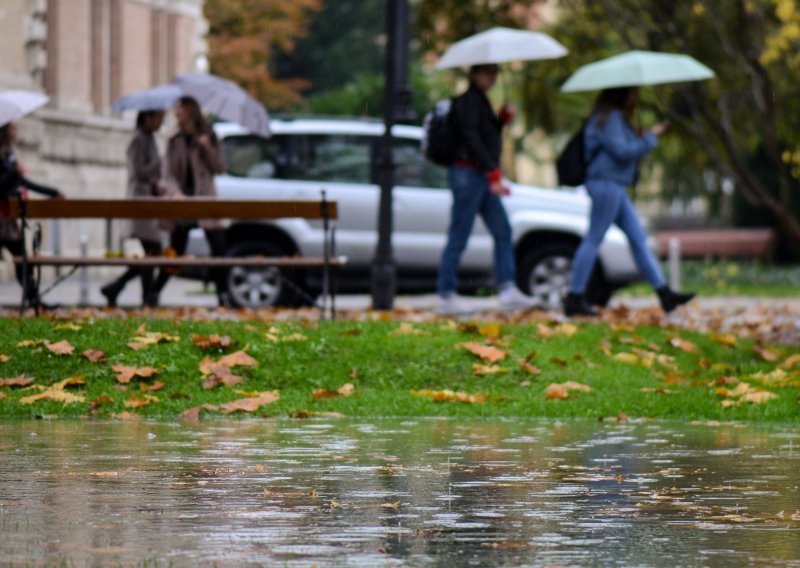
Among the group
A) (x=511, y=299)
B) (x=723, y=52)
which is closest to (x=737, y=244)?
(x=723, y=52)

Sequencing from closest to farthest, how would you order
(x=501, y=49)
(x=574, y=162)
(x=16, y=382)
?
(x=16, y=382), (x=574, y=162), (x=501, y=49)

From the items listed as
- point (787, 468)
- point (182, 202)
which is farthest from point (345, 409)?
point (182, 202)

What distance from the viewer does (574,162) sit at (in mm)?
15531

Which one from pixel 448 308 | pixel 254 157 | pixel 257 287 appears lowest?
pixel 257 287

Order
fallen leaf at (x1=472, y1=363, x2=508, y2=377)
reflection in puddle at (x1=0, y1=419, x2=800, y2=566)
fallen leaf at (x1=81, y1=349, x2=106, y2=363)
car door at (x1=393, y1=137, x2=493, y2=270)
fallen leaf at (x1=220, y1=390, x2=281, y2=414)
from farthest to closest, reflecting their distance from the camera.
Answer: car door at (x1=393, y1=137, x2=493, y2=270), fallen leaf at (x1=472, y1=363, x2=508, y2=377), fallen leaf at (x1=81, y1=349, x2=106, y2=363), fallen leaf at (x1=220, y1=390, x2=281, y2=414), reflection in puddle at (x1=0, y1=419, x2=800, y2=566)

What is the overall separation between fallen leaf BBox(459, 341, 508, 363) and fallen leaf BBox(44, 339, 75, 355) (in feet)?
8.07

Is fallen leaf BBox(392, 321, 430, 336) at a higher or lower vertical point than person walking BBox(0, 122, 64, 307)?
lower

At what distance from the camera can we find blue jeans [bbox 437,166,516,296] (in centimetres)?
1587

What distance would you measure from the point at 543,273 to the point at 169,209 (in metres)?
5.61

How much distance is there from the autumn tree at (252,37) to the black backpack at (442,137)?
108 ft

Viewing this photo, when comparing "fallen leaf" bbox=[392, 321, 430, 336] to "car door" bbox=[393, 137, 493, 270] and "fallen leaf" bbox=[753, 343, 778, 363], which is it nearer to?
"fallen leaf" bbox=[753, 343, 778, 363]

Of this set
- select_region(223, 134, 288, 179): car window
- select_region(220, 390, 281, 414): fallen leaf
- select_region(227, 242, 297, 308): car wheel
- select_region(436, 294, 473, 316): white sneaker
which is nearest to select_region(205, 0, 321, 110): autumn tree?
select_region(223, 134, 288, 179): car window

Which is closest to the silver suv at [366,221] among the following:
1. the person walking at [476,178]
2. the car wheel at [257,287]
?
the car wheel at [257,287]

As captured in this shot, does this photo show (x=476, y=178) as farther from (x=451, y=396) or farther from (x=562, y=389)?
(x=451, y=396)
